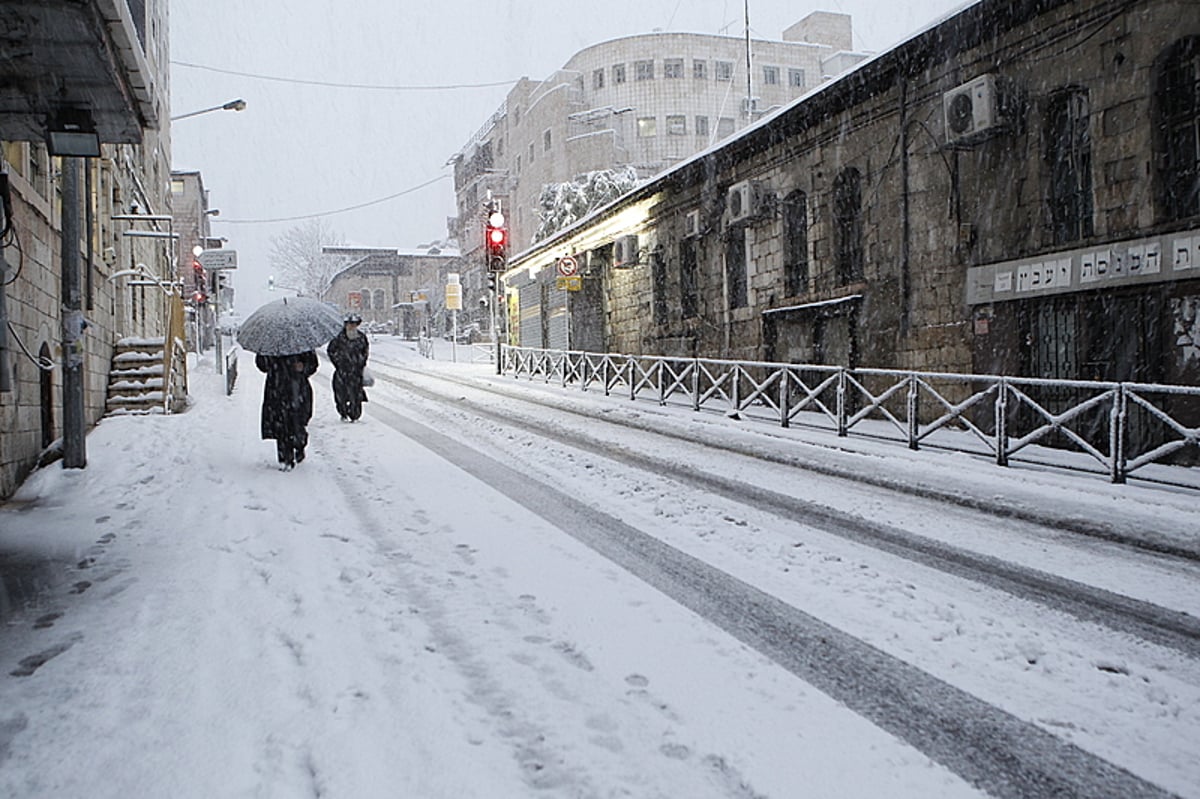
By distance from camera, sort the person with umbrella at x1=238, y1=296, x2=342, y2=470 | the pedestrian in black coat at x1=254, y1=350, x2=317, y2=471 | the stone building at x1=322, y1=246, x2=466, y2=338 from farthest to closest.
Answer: the stone building at x1=322, y1=246, x2=466, y2=338
the pedestrian in black coat at x1=254, y1=350, x2=317, y2=471
the person with umbrella at x1=238, y1=296, x2=342, y2=470

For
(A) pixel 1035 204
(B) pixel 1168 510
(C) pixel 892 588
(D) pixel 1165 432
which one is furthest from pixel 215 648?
(A) pixel 1035 204

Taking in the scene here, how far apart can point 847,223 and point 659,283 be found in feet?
25.0

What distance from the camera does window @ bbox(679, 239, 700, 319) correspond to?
68.9 ft

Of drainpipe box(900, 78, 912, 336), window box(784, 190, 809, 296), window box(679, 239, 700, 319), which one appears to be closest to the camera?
drainpipe box(900, 78, 912, 336)

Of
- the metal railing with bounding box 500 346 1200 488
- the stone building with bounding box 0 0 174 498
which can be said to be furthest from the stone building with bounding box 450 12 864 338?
the stone building with bounding box 0 0 174 498

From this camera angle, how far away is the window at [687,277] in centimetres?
2100

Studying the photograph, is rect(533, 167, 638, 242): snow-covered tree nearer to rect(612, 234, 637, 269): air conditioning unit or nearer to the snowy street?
rect(612, 234, 637, 269): air conditioning unit

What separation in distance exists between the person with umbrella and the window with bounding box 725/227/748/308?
11950mm

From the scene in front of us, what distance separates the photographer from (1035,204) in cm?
1123

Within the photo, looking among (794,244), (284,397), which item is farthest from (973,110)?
(284,397)

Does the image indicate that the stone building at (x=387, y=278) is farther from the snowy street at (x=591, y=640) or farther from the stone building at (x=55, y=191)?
the snowy street at (x=591, y=640)

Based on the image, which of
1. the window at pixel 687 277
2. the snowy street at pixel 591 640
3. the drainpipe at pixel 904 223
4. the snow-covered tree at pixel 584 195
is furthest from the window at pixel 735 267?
the snow-covered tree at pixel 584 195

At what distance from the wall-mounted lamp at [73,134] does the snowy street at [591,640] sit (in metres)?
2.80

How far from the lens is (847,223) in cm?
1541
